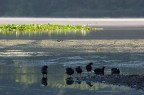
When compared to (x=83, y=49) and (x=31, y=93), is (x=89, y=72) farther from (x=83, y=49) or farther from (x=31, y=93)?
(x=83, y=49)

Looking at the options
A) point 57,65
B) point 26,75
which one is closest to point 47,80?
point 26,75

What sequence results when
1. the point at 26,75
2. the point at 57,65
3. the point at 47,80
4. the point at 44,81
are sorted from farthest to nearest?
the point at 57,65
the point at 26,75
the point at 47,80
the point at 44,81

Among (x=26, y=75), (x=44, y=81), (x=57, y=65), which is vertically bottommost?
(x=44, y=81)

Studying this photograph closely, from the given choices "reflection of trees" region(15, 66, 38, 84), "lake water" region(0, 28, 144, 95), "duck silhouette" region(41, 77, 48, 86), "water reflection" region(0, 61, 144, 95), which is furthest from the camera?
"reflection of trees" region(15, 66, 38, 84)

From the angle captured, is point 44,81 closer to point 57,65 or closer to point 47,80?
point 47,80

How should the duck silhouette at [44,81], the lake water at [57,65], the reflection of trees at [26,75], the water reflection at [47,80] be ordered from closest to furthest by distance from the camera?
the lake water at [57,65] → the water reflection at [47,80] → the duck silhouette at [44,81] → the reflection of trees at [26,75]

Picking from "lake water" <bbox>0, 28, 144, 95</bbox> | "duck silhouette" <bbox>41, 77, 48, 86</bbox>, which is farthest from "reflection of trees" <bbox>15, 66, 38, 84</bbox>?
"duck silhouette" <bbox>41, 77, 48, 86</bbox>

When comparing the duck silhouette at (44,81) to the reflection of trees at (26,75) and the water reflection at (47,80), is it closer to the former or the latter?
the water reflection at (47,80)

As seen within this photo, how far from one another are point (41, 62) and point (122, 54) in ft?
29.5

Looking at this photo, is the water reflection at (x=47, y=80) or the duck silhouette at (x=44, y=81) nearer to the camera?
the water reflection at (x=47, y=80)

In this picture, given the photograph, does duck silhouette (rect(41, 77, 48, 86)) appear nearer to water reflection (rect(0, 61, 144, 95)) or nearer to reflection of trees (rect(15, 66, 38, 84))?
water reflection (rect(0, 61, 144, 95))

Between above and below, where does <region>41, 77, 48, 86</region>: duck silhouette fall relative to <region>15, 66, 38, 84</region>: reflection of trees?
below

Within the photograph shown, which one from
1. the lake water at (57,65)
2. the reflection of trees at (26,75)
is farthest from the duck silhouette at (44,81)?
the reflection of trees at (26,75)

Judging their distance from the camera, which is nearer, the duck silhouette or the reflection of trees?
the duck silhouette
